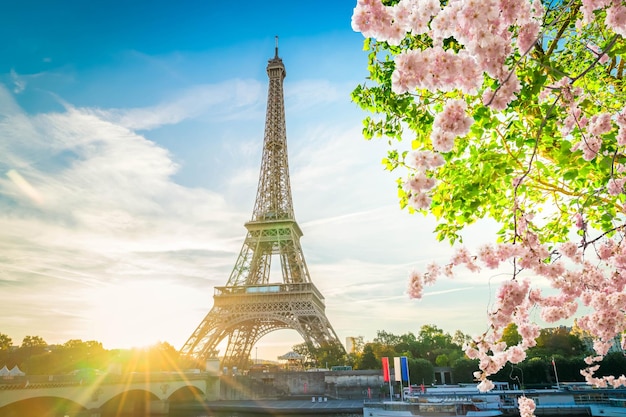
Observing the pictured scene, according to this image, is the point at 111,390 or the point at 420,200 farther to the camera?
the point at 111,390

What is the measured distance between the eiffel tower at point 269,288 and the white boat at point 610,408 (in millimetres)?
22994

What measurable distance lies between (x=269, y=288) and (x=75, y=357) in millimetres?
29898

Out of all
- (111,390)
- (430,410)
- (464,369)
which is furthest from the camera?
(464,369)

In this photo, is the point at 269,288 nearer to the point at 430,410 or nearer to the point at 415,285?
the point at 430,410

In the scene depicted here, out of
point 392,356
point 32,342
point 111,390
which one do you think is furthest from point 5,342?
point 392,356

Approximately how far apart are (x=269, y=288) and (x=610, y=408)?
98.7 feet

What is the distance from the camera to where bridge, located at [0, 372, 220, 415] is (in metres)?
22.3

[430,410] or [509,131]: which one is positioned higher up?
[509,131]

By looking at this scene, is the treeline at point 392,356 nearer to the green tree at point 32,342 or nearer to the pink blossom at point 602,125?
the green tree at point 32,342

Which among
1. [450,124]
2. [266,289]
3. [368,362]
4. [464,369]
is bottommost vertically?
[464,369]

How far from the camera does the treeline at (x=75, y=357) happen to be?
162ft

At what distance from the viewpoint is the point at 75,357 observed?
52.2 meters

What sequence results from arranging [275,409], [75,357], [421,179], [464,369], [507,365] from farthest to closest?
1. [75,357]
2. [464,369]
3. [507,365]
4. [275,409]
5. [421,179]

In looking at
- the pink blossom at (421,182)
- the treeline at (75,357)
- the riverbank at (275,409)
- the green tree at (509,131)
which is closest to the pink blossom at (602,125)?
the green tree at (509,131)
